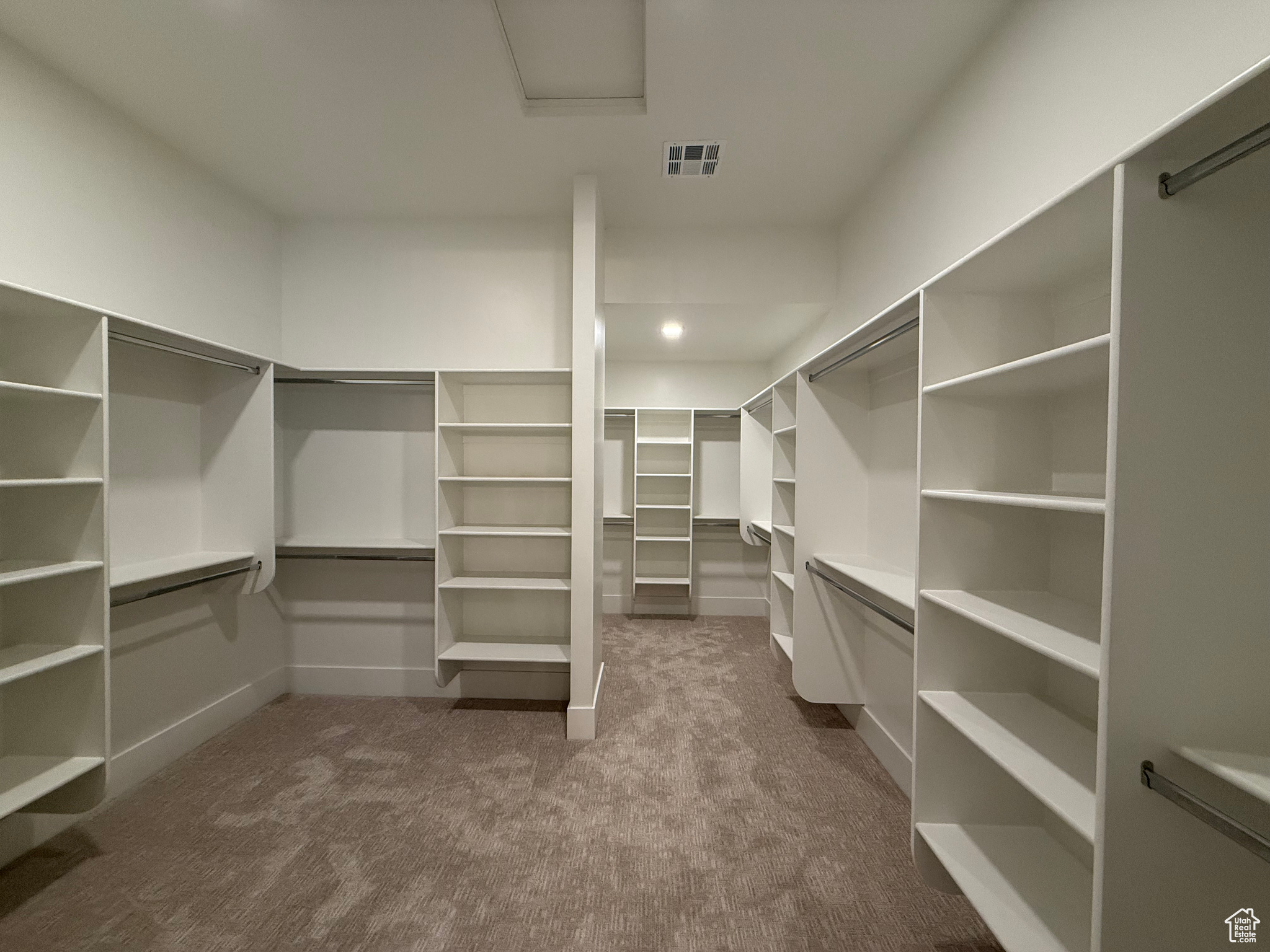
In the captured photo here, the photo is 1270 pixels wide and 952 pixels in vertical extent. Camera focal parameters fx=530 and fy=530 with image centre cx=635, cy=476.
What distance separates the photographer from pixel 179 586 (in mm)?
2379

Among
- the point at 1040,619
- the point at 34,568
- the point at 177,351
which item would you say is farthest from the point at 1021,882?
the point at 177,351

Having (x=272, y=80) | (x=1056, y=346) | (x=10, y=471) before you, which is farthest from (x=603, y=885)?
(x=272, y=80)

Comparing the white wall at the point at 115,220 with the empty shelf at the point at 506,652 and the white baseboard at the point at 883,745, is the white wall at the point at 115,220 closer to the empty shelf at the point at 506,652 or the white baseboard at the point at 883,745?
the empty shelf at the point at 506,652

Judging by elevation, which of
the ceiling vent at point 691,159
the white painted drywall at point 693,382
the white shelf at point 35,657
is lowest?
the white shelf at point 35,657

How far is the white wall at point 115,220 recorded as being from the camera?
1963 millimetres

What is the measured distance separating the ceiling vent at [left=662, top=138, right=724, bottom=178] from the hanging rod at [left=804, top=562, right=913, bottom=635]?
207cm

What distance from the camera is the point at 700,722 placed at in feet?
9.97

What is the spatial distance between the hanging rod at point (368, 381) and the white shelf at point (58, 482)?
4.42ft

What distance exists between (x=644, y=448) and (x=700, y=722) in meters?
2.87

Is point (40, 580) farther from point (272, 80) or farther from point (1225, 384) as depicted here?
point (1225, 384)

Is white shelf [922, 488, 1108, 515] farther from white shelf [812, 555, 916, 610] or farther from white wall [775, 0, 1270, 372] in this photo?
white wall [775, 0, 1270, 372]

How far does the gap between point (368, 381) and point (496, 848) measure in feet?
8.46

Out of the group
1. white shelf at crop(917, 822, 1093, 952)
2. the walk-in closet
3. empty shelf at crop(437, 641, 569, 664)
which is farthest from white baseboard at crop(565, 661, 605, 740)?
white shelf at crop(917, 822, 1093, 952)

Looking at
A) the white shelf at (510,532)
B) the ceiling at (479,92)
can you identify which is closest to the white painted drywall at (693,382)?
the ceiling at (479,92)
